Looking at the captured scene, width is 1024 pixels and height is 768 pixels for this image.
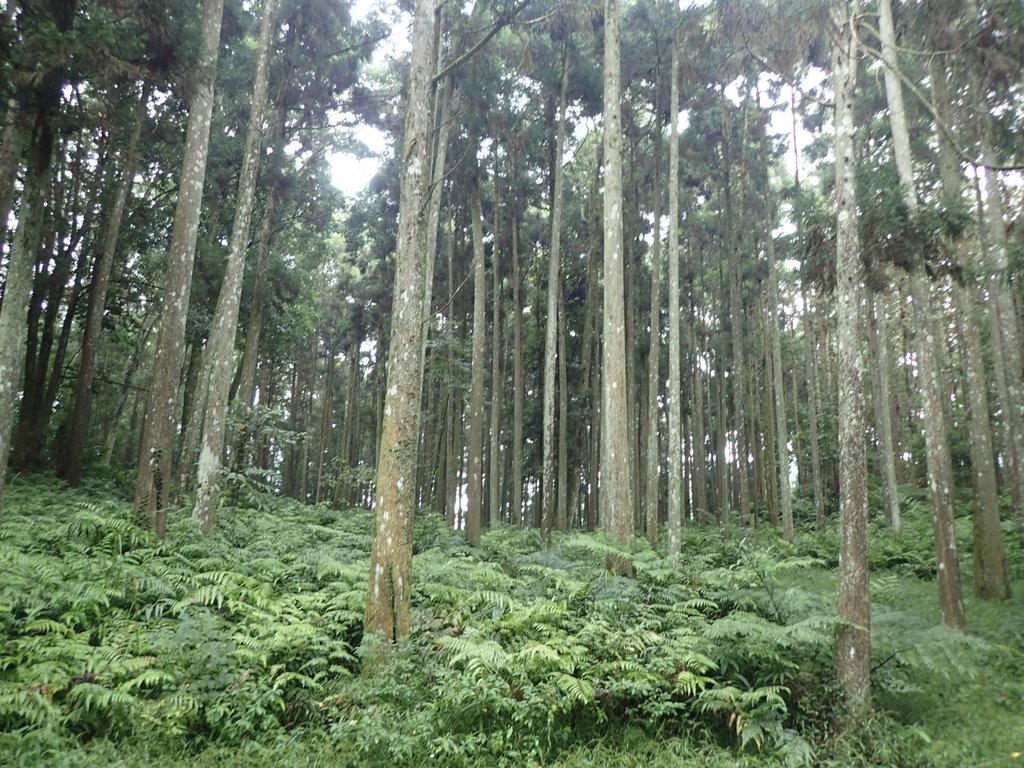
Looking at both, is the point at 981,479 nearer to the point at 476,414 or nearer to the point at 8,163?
the point at 476,414

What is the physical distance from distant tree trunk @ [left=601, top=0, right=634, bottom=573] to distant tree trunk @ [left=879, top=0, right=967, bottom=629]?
4226mm

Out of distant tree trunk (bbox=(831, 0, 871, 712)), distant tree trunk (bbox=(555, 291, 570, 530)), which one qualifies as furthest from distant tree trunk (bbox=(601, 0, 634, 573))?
distant tree trunk (bbox=(555, 291, 570, 530))

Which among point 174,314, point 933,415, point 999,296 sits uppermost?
point 999,296

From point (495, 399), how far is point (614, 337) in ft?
27.1

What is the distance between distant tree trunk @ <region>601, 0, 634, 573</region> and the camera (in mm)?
10148

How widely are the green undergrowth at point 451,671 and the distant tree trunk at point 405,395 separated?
436 mm

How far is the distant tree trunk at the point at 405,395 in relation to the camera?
619cm

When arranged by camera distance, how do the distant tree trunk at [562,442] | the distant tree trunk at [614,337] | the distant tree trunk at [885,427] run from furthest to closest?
the distant tree trunk at [562,442]
the distant tree trunk at [885,427]
the distant tree trunk at [614,337]

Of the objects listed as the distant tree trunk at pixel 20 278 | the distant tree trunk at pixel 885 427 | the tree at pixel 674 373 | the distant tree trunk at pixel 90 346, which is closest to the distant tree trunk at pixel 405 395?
the distant tree trunk at pixel 20 278

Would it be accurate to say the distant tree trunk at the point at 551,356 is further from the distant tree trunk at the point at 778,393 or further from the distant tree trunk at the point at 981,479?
the distant tree trunk at the point at 981,479

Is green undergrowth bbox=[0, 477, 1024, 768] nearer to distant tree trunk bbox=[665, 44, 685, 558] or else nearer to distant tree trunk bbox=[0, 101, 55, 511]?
distant tree trunk bbox=[0, 101, 55, 511]

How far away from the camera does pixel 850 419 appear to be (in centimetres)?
666

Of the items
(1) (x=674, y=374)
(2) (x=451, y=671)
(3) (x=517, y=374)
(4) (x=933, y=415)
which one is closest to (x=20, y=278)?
(2) (x=451, y=671)

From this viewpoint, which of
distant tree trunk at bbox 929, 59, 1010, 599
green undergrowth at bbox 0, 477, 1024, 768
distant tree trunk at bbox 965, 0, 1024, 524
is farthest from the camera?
distant tree trunk at bbox 965, 0, 1024, 524
